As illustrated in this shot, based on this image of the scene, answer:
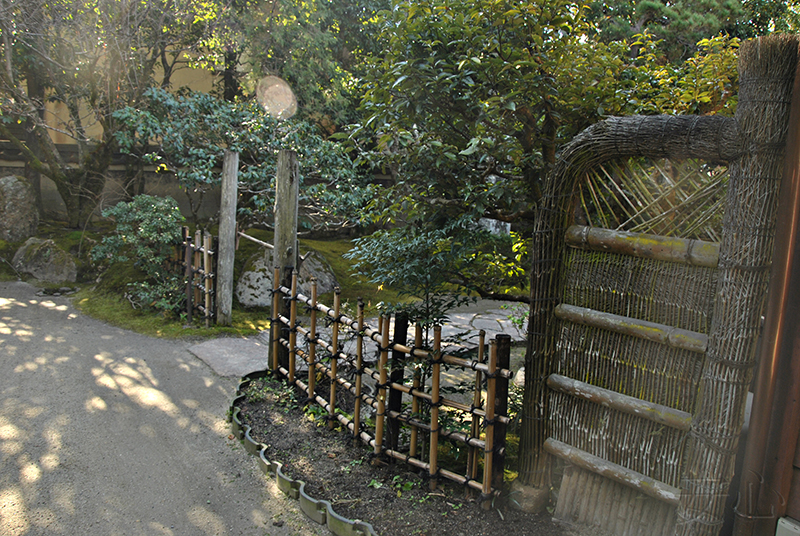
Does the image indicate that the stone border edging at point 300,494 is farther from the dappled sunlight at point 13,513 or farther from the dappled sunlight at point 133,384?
the dappled sunlight at point 13,513

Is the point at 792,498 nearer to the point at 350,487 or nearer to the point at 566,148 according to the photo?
the point at 566,148

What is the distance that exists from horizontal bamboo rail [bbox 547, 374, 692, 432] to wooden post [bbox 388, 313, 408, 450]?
114 cm

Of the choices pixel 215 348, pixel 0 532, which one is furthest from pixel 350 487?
pixel 215 348

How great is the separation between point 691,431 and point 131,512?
3.71 meters

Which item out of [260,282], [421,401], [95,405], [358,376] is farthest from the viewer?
[260,282]

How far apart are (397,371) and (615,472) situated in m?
1.68

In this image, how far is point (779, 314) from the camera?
2.80m

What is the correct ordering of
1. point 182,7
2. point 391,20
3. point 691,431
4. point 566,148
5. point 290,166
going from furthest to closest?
point 182,7
point 290,166
point 391,20
point 566,148
point 691,431

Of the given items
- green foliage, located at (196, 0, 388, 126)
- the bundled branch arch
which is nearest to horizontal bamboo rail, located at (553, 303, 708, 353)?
the bundled branch arch

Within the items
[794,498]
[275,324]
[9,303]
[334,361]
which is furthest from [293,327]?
[9,303]

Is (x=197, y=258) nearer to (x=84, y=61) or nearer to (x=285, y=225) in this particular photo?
(x=285, y=225)

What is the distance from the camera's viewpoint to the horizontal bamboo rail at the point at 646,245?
2992 mm

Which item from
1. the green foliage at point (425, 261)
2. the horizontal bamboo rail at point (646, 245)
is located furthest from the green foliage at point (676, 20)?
the horizontal bamboo rail at point (646, 245)

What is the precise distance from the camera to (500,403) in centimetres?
370
